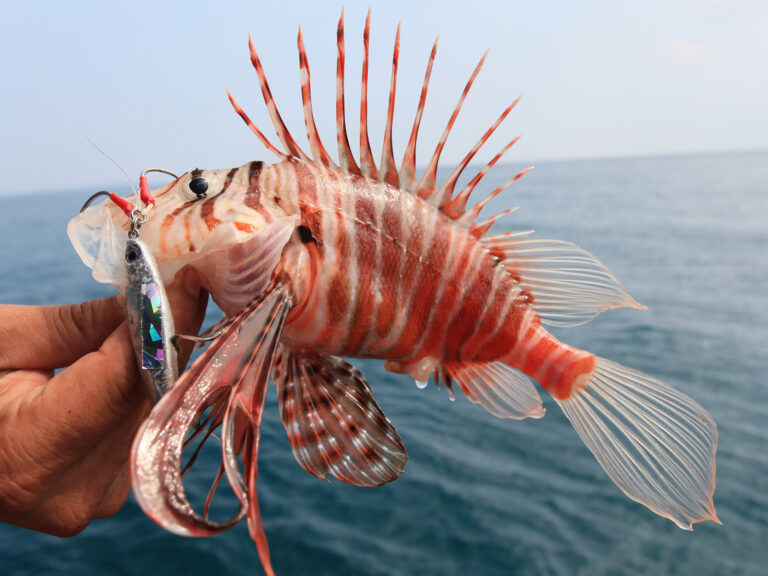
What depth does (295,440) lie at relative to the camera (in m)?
2.46

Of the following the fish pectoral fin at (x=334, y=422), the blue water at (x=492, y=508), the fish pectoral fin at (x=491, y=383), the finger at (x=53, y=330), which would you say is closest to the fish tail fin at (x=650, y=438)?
the fish pectoral fin at (x=491, y=383)

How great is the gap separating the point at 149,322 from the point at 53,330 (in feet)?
Answer: 2.11

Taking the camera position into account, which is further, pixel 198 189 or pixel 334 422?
pixel 334 422

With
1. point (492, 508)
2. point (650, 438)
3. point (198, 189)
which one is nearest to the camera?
point (198, 189)

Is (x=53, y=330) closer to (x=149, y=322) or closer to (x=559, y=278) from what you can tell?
(x=149, y=322)

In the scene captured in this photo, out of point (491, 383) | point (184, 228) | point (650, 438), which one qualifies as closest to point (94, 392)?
point (184, 228)

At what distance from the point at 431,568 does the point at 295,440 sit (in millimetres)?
7851

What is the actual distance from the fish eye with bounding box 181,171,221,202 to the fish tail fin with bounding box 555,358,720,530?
1.73 meters

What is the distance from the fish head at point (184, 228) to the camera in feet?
6.60

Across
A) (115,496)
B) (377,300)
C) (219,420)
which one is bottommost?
(115,496)

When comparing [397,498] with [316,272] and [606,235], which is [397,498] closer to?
[316,272]

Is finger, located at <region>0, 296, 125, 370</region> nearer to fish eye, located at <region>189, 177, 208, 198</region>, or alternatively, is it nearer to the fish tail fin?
fish eye, located at <region>189, 177, 208, 198</region>

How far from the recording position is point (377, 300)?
2232 millimetres

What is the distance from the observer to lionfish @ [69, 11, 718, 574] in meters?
2.04
